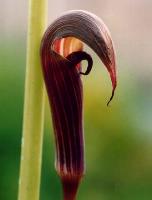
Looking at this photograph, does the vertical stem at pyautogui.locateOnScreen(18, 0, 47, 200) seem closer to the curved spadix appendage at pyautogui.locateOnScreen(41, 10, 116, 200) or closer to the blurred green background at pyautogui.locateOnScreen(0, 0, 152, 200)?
the curved spadix appendage at pyautogui.locateOnScreen(41, 10, 116, 200)

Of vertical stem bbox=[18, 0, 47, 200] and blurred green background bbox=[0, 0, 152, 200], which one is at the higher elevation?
vertical stem bbox=[18, 0, 47, 200]

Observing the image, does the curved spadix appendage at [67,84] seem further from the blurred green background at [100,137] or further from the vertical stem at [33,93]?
the blurred green background at [100,137]

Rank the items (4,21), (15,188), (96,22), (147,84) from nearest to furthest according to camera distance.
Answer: (96,22)
(15,188)
(147,84)
(4,21)

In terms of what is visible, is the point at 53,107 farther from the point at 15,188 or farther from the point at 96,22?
the point at 15,188

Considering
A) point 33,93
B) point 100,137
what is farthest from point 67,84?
point 100,137

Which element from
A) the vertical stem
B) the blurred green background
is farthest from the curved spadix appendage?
the blurred green background

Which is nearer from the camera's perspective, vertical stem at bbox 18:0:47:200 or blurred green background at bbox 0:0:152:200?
vertical stem at bbox 18:0:47:200

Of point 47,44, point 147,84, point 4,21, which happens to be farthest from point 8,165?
point 47,44

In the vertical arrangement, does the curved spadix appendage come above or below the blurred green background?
above
